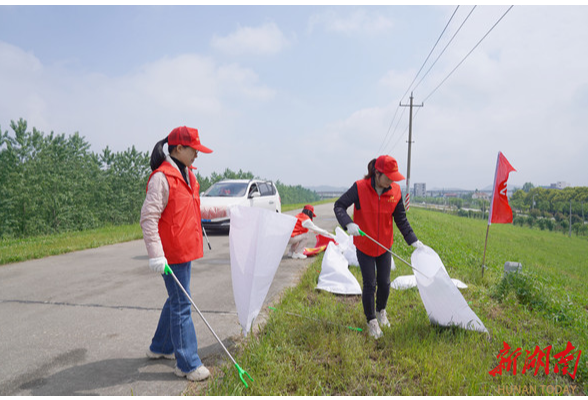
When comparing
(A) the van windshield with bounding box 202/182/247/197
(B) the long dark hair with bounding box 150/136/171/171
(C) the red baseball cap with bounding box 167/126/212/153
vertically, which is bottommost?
(A) the van windshield with bounding box 202/182/247/197

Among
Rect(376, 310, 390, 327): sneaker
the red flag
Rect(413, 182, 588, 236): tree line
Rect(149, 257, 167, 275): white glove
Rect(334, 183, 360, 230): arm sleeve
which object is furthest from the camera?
Rect(413, 182, 588, 236): tree line

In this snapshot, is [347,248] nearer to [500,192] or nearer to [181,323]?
[500,192]

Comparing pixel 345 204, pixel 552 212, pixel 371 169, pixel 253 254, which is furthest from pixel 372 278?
pixel 552 212

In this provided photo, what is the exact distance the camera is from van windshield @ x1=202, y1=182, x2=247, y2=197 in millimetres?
Answer: 12266

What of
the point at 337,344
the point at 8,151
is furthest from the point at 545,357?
the point at 8,151

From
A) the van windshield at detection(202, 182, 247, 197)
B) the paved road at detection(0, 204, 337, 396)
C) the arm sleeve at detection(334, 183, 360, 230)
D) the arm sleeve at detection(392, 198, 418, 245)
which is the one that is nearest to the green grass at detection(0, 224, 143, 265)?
the paved road at detection(0, 204, 337, 396)

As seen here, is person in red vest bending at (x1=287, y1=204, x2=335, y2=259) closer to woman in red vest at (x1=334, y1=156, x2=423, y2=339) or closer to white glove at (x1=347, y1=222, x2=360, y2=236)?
woman in red vest at (x1=334, y1=156, x2=423, y2=339)

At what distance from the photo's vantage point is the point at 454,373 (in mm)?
2635

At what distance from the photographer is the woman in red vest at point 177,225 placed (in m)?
2.58

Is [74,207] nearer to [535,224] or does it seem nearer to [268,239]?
[268,239]

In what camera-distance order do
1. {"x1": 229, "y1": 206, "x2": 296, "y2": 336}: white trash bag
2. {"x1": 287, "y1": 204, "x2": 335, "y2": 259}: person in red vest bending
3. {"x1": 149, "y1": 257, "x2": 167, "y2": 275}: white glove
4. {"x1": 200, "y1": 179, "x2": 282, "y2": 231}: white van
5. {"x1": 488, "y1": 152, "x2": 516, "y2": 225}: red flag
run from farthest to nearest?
{"x1": 200, "y1": 179, "x2": 282, "y2": 231}: white van < {"x1": 287, "y1": 204, "x2": 335, "y2": 259}: person in red vest bending < {"x1": 488, "y1": 152, "x2": 516, "y2": 225}: red flag < {"x1": 229, "y1": 206, "x2": 296, "y2": 336}: white trash bag < {"x1": 149, "y1": 257, "x2": 167, "y2": 275}: white glove

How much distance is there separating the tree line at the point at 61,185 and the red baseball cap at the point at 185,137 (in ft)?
85.5

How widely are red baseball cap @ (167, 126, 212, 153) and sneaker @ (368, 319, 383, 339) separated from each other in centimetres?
239

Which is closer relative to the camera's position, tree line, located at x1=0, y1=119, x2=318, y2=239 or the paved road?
the paved road
